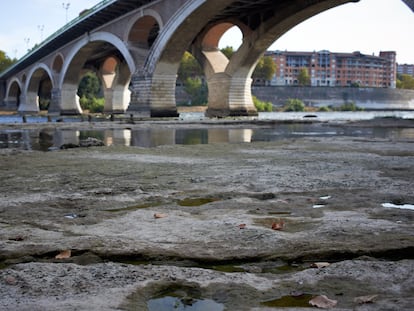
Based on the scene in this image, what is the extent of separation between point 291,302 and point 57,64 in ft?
224

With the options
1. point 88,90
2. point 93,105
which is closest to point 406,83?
point 88,90

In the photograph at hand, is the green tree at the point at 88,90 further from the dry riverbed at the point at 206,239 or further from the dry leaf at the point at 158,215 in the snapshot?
the dry leaf at the point at 158,215

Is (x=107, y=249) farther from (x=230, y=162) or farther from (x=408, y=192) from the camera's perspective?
(x=230, y=162)

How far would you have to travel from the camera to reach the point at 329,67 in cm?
14425

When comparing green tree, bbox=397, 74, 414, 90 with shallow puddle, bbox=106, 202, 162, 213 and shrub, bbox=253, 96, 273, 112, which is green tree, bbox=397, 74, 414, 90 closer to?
shrub, bbox=253, 96, 273, 112

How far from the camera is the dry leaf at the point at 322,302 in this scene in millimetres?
2168

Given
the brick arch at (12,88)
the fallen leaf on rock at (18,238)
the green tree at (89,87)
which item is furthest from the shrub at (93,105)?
the fallen leaf on rock at (18,238)

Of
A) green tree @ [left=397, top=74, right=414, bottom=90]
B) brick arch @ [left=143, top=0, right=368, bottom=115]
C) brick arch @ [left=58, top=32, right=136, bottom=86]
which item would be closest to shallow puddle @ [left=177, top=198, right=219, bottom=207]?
brick arch @ [left=143, top=0, right=368, bottom=115]

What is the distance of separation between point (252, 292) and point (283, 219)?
158cm

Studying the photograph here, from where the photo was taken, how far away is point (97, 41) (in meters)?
49.1

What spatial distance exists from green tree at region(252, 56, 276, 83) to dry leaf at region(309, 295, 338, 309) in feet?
350

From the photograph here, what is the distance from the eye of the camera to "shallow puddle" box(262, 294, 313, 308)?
2213 mm

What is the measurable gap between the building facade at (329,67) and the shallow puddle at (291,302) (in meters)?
141

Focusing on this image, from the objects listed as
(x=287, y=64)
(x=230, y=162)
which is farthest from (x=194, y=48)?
(x=287, y=64)
